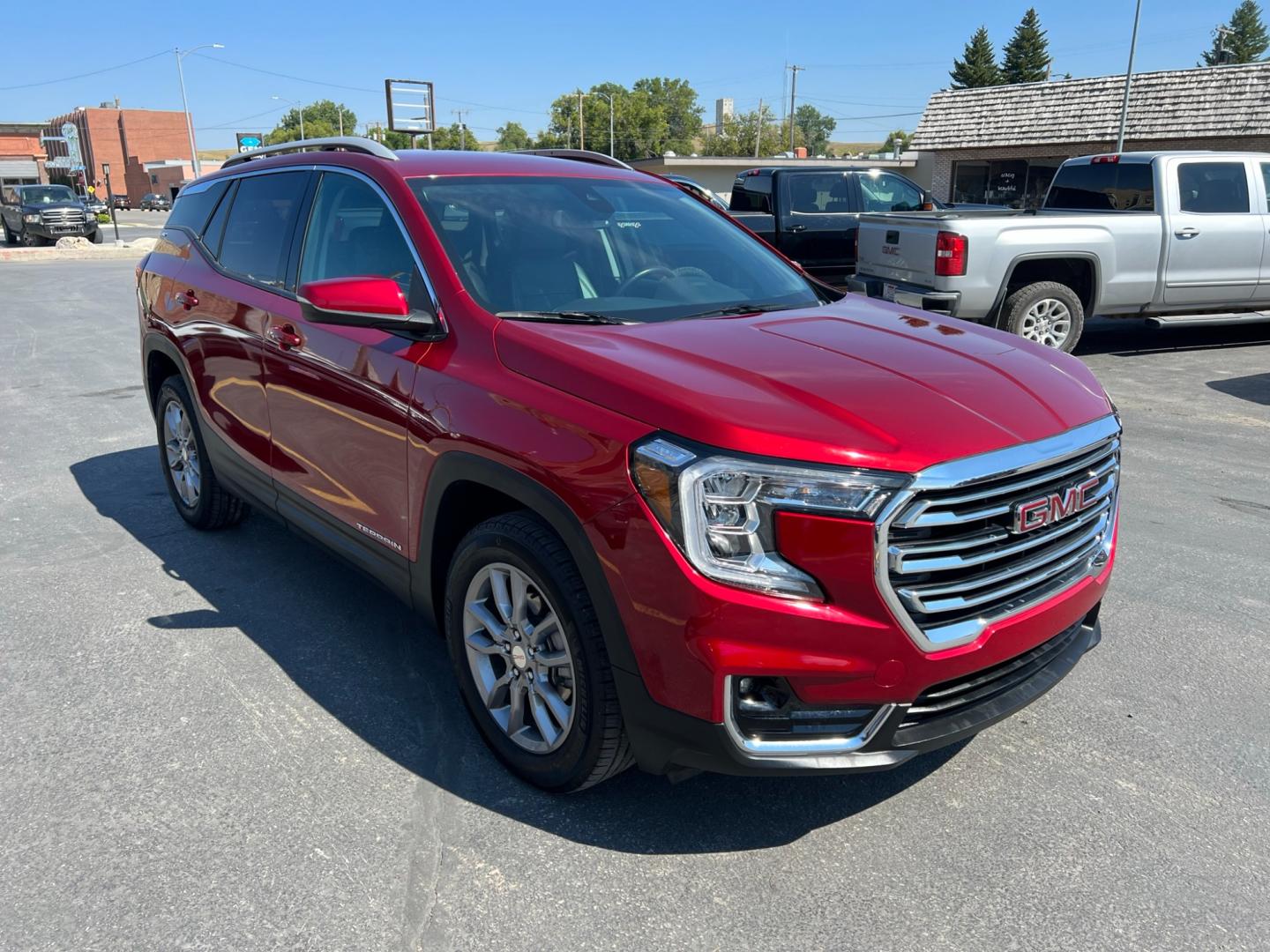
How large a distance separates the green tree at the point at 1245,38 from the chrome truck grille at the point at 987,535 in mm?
105402

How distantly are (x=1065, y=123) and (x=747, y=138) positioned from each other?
77792mm

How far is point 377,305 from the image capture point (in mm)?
3127

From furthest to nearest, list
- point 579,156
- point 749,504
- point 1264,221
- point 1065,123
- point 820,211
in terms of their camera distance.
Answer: point 1065,123
point 820,211
point 1264,221
point 579,156
point 749,504

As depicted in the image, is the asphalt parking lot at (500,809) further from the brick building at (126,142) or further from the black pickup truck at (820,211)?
the brick building at (126,142)

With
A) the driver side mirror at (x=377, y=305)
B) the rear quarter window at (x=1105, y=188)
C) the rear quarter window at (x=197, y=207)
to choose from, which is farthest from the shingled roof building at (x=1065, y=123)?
the driver side mirror at (x=377, y=305)

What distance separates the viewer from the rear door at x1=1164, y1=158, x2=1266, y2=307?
32.7ft

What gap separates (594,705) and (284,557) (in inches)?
111

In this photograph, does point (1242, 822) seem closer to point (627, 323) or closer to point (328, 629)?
point (627, 323)

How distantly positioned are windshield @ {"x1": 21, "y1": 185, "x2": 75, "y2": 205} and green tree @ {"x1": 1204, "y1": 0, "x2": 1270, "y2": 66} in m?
A: 94.1

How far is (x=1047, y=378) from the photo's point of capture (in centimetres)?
301

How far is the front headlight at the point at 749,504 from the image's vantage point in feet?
7.60

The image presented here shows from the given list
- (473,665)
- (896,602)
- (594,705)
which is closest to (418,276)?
(473,665)

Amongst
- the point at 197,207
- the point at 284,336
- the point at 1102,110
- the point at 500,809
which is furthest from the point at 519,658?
the point at 1102,110

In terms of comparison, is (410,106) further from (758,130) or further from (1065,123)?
(758,130)
